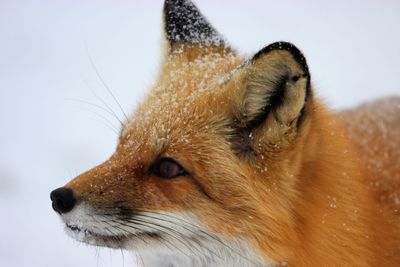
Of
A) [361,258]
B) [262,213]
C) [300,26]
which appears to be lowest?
[361,258]

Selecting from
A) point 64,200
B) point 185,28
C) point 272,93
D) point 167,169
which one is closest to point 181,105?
point 167,169

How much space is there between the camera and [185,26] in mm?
4559

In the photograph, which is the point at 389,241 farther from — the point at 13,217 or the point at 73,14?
the point at 73,14

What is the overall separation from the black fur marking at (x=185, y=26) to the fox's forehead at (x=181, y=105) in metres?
0.51

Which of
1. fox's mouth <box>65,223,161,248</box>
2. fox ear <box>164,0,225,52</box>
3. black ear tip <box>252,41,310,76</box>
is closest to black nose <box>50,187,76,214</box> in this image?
fox's mouth <box>65,223,161,248</box>

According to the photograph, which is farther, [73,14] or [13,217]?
[73,14]

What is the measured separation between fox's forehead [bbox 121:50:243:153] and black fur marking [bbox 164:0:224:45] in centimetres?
51

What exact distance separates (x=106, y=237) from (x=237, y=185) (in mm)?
885

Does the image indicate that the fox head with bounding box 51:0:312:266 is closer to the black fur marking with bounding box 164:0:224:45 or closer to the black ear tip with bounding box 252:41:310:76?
the black ear tip with bounding box 252:41:310:76

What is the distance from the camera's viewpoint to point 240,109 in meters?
3.50

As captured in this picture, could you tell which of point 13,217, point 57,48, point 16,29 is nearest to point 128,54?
point 57,48

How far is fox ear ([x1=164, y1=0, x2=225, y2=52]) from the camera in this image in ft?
14.9

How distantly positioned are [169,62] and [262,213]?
1732 millimetres

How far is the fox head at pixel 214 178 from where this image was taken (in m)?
3.23
